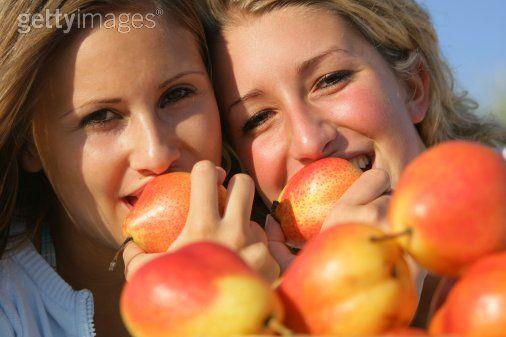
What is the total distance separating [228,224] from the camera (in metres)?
1.92

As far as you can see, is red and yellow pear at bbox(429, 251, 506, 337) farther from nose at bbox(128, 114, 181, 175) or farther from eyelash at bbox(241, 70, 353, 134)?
eyelash at bbox(241, 70, 353, 134)

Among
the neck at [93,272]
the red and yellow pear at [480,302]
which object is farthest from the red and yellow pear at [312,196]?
the red and yellow pear at [480,302]

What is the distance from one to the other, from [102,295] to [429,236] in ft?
8.91

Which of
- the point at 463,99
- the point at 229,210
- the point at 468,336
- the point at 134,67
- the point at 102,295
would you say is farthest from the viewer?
the point at 463,99

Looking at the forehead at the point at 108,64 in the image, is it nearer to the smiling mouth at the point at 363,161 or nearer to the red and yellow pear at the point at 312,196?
the red and yellow pear at the point at 312,196

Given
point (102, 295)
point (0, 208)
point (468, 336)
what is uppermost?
point (468, 336)

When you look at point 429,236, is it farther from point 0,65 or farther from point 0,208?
point 0,208

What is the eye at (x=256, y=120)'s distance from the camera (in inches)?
117

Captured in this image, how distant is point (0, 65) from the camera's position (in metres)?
2.85

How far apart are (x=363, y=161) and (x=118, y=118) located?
1122mm

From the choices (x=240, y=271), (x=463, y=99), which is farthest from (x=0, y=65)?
(x=463, y=99)

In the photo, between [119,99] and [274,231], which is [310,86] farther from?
[119,99]

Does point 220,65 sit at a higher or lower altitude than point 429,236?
lower

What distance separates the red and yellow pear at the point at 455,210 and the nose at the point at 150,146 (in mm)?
1492
